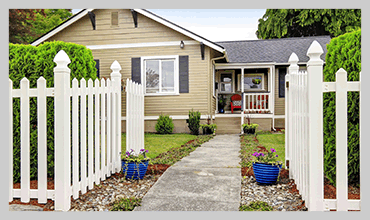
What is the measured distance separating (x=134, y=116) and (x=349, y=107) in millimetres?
3030

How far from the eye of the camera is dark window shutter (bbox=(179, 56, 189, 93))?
34.7 ft

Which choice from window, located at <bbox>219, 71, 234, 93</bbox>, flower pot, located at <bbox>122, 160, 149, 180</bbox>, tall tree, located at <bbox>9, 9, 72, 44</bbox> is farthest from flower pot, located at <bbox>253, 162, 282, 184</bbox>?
tall tree, located at <bbox>9, 9, 72, 44</bbox>

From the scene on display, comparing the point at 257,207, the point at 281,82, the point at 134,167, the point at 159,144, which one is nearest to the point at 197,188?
the point at 257,207

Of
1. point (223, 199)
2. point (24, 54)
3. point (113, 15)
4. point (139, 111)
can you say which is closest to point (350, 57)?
point (223, 199)

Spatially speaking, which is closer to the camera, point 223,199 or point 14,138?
point 223,199

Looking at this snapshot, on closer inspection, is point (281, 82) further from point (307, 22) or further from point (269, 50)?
point (307, 22)

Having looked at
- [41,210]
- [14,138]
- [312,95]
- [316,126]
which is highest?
[312,95]

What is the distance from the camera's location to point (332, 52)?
349 cm

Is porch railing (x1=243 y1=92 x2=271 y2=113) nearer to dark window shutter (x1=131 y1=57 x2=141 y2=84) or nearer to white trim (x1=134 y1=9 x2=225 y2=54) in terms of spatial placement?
white trim (x1=134 y1=9 x2=225 y2=54)

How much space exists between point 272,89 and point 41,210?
10.4 metres

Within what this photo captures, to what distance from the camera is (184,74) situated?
10.6 metres

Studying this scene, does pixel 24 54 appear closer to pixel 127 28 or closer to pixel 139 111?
pixel 139 111

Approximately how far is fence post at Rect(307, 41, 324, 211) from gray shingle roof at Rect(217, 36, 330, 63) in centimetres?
989

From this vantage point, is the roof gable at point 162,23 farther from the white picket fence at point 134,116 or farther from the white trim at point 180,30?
the white picket fence at point 134,116
